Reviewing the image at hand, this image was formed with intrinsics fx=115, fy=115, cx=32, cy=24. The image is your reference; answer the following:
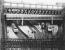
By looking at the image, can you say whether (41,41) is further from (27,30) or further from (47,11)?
(47,11)

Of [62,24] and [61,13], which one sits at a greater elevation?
[61,13]

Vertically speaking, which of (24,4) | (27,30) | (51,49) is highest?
(24,4)

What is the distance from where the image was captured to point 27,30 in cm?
214

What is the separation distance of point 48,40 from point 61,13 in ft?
1.84

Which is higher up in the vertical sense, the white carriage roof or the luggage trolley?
the white carriage roof

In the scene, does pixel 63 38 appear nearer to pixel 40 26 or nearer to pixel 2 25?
pixel 40 26

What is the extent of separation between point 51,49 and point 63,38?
31cm

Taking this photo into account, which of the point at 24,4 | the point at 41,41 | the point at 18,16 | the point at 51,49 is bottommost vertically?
the point at 51,49

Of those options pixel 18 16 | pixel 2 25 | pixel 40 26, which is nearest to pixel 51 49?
pixel 40 26

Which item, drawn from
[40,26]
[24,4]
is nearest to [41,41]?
[40,26]

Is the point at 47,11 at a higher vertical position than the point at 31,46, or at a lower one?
higher

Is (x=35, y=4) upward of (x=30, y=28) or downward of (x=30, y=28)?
upward

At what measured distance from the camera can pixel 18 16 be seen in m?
2.12

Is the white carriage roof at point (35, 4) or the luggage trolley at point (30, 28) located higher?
the white carriage roof at point (35, 4)
